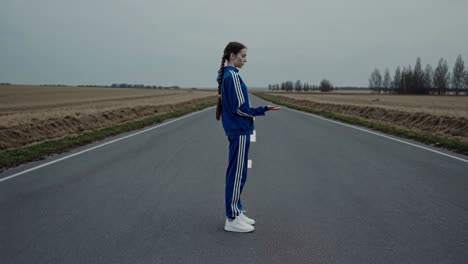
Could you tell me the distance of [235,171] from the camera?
3.92m

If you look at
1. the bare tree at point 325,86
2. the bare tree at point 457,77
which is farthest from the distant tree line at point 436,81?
the bare tree at point 325,86

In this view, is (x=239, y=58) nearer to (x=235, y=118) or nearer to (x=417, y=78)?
(x=235, y=118)

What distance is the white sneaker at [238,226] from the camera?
12.5ft

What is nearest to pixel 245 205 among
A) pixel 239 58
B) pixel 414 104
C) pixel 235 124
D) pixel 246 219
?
pixel 246 219

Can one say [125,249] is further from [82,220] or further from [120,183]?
[120,183]

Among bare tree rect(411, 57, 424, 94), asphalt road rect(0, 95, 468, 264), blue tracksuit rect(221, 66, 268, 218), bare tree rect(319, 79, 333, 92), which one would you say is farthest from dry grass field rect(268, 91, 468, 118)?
bare tree rect(319, 79, 333, 92)

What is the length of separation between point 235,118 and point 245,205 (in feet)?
4.86

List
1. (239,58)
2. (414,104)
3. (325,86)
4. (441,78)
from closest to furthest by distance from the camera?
(239,58) → (414,104) → (441,78) → (325,86)

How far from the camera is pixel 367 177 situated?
245 inches

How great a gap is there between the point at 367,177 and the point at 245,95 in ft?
11.4

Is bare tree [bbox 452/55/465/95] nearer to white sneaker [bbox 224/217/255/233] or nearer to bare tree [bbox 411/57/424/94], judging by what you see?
bare tree [bbox 411/57/424/94]

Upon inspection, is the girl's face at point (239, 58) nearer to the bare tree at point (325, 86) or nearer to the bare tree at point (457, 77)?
the bare tree at point (457, 77)

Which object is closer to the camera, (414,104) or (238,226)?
(238,226)

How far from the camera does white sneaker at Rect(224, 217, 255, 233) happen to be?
150 inches
